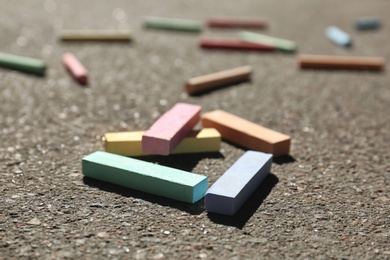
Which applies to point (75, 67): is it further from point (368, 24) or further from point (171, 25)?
point (368, 24)

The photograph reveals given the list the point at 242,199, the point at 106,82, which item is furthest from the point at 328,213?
the point at 106,82

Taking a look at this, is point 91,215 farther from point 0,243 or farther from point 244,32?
point 244,32

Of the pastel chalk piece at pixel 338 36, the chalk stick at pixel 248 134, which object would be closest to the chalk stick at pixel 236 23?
the pastel chalk piece at pixel 338 36

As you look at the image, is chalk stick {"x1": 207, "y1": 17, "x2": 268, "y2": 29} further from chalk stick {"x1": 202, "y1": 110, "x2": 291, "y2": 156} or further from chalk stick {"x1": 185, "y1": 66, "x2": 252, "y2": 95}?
chalk stick {"x1": 202, "y1": 110, "x2": 291, "y2": 156}

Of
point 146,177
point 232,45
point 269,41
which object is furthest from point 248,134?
point 269,41

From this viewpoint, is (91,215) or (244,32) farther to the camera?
(244,32)

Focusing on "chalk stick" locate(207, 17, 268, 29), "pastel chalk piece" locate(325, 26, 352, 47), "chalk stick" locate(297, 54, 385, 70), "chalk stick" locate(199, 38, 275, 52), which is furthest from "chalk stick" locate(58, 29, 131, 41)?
"pastel chalk piece" locate(325, 26, 352, 47)

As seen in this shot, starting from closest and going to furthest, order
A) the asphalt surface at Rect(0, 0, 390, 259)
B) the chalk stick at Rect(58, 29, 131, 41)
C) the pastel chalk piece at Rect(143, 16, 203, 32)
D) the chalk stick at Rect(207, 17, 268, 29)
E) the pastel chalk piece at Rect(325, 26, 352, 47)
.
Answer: the asphalt surface at Rect(0, 0, 390, 259), the chalk stick at Rect(58, 29, 131, 41), the pastel chalk piece at Rect(325, 26, 352, 47), the pastel chalk piece at Rect(143, 16, 203, 32), the chalk stick at Rect(207, 17, 268, 29)
